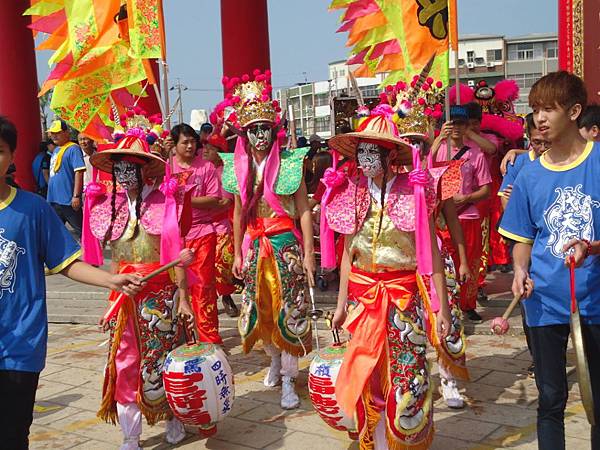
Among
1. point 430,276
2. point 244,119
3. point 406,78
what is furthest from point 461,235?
point 406,78

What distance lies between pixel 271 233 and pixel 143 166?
1200 mm

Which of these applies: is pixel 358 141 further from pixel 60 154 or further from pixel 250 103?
pixel 60 154

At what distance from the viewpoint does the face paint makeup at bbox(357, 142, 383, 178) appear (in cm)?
418

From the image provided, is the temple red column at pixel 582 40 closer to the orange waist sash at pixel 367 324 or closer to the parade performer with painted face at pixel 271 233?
the parade performer with painted face at pixel 271 233

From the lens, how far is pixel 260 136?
5.67 m

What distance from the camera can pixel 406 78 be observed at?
24.7 ft

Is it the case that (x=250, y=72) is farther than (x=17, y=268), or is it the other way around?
(x=250, y=72)

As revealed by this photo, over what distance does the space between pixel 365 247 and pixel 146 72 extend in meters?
3.26

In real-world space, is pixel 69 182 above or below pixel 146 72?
below

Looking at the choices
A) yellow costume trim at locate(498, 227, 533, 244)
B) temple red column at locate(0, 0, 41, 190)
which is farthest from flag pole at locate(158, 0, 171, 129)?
temple red column at locate(0, 0, 41, 190)

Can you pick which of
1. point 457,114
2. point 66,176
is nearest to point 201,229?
point 457,114

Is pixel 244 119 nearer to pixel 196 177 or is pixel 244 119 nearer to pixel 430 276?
pixel 196 177

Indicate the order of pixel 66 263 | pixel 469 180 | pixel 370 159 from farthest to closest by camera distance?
pixel 469 180 → pixel 370 159 → pixel 66 263

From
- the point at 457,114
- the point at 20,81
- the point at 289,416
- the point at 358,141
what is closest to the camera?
the point at 358,141
